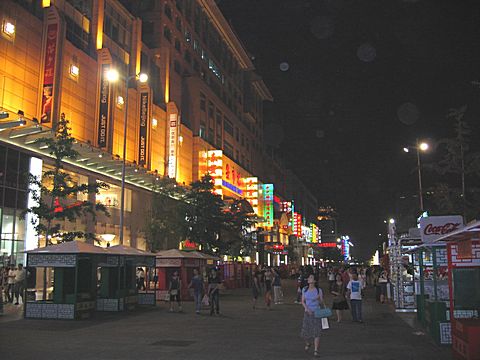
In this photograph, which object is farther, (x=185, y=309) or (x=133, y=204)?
(x=133, y=204)

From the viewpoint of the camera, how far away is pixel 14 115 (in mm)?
24141

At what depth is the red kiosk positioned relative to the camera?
9.00 metres

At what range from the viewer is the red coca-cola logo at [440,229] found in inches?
626

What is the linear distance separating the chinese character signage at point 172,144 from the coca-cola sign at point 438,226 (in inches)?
1241

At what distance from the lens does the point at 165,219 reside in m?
37.2

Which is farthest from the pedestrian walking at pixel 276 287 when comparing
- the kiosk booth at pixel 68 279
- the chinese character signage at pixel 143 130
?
the chinese character signage at pixel 143 130

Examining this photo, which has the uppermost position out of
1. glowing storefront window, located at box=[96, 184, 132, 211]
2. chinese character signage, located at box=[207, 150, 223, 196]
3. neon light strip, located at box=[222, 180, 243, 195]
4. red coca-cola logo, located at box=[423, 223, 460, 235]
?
chinese character signage, located at box=[207, 150, 223, 196]

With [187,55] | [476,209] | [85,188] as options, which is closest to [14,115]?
[85,188]

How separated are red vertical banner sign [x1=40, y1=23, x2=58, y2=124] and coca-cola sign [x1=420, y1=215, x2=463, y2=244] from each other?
21700mm

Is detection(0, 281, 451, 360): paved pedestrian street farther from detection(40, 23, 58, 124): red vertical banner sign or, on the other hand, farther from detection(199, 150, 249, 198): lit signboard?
detection(199, 150, 249, 198): lit signboard

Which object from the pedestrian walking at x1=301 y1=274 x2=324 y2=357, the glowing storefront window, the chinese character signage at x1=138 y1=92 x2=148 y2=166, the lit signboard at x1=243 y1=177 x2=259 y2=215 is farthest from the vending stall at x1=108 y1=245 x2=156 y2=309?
the lit signboard at x1=243 y1=177 x2=259 y2=215

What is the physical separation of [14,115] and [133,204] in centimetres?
1866

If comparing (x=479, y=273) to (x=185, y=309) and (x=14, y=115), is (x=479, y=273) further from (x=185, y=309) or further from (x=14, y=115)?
(x=14, y=115)

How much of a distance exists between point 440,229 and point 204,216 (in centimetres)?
2514
